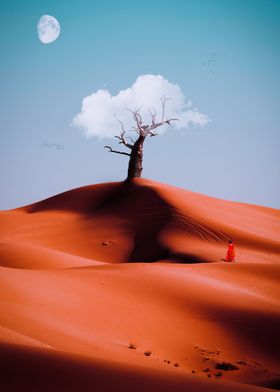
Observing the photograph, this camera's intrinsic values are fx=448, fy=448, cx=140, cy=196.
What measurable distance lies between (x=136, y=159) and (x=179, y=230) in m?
8.70

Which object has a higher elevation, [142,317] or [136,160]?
[136,160]

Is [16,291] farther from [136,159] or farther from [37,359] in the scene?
[136,159]

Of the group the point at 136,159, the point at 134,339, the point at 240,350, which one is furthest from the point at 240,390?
the point at 136,159

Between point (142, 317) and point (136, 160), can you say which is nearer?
point (142, 317)

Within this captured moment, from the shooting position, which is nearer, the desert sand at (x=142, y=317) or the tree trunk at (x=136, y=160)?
the desert sand at (x=142, y=317)

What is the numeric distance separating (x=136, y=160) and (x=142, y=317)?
814 inches

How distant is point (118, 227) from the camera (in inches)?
849

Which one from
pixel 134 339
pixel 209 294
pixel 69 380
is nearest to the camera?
pixel 69 380

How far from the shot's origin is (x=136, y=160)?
2762 cm

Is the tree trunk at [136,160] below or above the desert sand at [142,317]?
above

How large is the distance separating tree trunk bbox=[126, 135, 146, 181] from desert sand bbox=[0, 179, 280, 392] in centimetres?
842

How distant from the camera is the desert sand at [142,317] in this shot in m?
3.29

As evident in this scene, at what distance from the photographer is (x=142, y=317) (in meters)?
7.38

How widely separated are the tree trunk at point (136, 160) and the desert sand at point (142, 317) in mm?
8420
